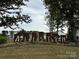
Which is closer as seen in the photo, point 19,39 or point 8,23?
point 8,23

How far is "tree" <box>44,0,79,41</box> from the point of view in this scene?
5265cm

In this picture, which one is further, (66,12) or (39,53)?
(66,12)

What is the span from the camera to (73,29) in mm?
57844

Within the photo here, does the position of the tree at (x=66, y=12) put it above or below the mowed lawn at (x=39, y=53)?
above

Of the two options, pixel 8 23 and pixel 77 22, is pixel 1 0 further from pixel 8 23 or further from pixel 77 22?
pixel 77 22

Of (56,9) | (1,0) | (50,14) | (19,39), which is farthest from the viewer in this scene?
(50,14)

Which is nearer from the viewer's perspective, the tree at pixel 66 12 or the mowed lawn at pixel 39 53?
the mowed lawn at pixel 39 53

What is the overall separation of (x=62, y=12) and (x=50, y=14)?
4.17m

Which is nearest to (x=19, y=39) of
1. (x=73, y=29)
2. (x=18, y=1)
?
(x=18, y=1)

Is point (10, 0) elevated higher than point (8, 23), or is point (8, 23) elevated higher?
point (10, 0)

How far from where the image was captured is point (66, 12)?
54.5 metres

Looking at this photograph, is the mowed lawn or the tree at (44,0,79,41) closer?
the mowed lawn

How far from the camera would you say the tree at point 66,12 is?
173 feet

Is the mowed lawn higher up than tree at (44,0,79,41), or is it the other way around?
tree at (44,0,79,41)
